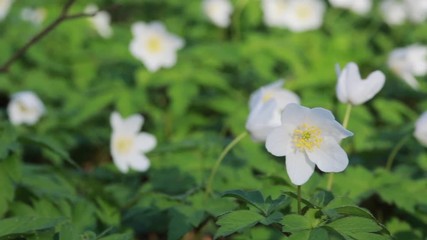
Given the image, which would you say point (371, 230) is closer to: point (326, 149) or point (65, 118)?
point (326, 149)

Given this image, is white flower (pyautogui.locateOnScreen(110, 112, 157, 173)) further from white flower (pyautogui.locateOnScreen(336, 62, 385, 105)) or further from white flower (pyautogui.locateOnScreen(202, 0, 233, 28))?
white flower (pyautogui.locateOnScreen(202, 0, 233, 28))

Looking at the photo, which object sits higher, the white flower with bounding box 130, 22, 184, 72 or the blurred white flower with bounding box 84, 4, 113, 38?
the blurred white flower with bounding box 84, 4, 113, 38

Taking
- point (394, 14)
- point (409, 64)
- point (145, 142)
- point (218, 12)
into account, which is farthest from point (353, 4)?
point (145, 142)

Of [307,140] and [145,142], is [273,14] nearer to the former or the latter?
[145,142]

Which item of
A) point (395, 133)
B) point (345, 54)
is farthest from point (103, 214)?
point (345, 54)

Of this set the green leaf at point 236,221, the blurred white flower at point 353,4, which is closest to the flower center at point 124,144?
the green leaf at point 236,221

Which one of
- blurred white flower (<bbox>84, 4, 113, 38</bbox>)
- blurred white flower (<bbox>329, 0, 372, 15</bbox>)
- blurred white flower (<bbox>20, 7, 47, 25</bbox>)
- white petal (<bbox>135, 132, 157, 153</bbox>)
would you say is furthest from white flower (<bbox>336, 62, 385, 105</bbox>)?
blurred white flower (<bbox>329, 0, 372, 15</bbox>)
